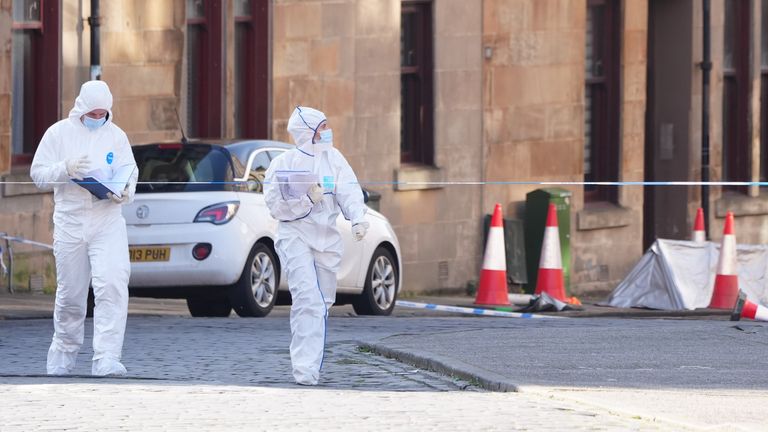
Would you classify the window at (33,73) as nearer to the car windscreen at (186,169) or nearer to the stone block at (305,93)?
the stone block at (305,93)

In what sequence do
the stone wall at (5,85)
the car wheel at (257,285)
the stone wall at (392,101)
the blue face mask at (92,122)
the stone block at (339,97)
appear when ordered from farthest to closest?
the stone block at (339,97) → the stone wall at (392,101) → the stone wall at (5,85) → the car wheel at (257,285) → the blue face mask at (92,122)

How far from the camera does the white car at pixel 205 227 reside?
53.8ft

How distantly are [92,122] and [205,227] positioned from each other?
3.96m

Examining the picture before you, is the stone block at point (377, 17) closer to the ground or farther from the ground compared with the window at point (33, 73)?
farther from the ground

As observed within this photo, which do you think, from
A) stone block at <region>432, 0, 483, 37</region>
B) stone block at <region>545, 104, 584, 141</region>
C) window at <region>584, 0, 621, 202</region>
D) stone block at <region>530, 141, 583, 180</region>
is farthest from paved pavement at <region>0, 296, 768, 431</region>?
window at <region>584, 0, 621, 202</region>

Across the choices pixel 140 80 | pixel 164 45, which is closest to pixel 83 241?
pixel 140 80

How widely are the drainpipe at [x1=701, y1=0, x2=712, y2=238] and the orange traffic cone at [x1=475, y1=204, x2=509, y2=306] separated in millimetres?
5689

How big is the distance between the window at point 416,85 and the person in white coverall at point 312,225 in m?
11.8

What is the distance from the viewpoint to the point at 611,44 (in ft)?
88.2

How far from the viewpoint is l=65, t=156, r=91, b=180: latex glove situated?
12227mm

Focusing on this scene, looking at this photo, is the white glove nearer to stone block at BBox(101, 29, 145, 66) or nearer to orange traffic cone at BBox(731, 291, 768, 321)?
orange traffic cone at BBox(731, 291, 768, 321)

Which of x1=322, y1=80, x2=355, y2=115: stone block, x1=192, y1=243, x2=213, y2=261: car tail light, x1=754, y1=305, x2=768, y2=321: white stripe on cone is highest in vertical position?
x1=322, y1=80, x2=355, y2=115: stone block

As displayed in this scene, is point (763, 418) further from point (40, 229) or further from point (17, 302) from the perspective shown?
point (40, 229)

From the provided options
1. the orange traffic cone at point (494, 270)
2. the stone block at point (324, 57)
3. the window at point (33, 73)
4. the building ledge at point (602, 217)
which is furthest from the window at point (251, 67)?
the building ledge at point (602, 217)
